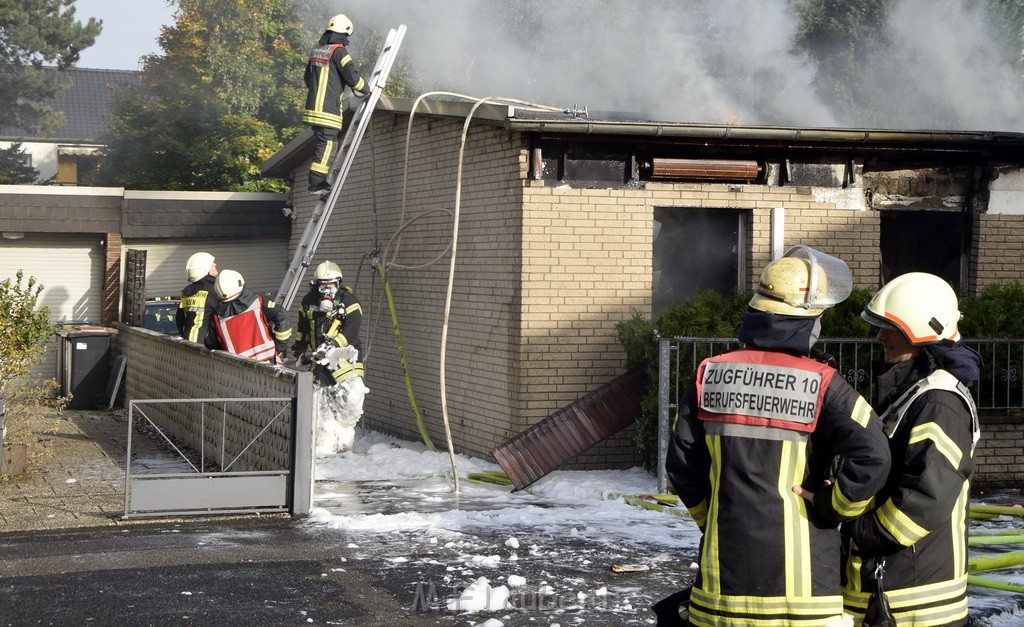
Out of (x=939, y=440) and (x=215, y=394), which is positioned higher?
(x=939, y=440)

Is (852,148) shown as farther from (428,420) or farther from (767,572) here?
(767,572)

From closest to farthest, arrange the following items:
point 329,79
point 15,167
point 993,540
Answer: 1. point 993,540
2. point 329,79
3. point 15,167

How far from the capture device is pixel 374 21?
1240 inches

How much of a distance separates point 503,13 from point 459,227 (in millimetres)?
24052

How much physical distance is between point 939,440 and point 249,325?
343 inches

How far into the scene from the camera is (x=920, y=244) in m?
12.6

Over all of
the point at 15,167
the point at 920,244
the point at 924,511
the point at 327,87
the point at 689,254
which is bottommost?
the point at 924,511

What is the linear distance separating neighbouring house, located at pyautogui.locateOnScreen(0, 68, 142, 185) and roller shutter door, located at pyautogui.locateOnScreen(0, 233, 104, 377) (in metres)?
14.9

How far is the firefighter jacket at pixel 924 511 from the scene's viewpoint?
3.89 metres

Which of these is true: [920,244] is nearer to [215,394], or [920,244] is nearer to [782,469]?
[215,394]

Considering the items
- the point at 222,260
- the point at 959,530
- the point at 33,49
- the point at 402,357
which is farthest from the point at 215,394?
the point at 33,49

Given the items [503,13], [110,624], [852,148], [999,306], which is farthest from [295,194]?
[503,13]

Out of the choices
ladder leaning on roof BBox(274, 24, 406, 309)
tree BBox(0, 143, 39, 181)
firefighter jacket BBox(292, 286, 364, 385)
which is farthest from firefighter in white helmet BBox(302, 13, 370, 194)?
tree BBox(0, 143, 39, 181)

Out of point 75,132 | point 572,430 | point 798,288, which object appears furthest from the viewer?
point 75,132
